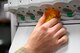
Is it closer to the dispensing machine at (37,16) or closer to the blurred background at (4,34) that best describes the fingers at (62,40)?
the dispensing machine at (37,16)

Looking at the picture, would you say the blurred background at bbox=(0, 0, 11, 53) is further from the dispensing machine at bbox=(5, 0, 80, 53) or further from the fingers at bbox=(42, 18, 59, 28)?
the fingers at bbox=(42, 18, 59, 28)

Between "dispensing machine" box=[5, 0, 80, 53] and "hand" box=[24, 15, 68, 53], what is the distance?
0.04 meters

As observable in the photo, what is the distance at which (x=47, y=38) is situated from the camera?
640 mm

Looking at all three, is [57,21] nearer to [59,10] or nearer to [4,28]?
[59,10]

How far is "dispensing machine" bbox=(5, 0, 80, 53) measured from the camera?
2.20ft

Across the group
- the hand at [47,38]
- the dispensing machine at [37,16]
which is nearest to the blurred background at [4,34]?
the dispensing machine at [37,16]

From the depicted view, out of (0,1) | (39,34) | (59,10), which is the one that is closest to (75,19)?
(59,10)

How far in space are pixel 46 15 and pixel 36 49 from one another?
136 millimetres

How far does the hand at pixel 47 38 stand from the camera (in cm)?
64

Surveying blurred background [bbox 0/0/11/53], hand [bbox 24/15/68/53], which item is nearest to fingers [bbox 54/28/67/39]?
hand [bbox 24/15/68/53]

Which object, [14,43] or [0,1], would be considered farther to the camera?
[0,1]

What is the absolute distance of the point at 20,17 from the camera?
813 mm

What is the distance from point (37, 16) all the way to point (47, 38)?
0.55 feet

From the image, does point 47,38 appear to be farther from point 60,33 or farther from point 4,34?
point 4,34
